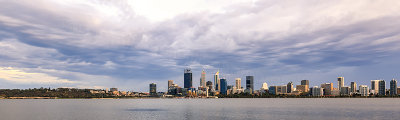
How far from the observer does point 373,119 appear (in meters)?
96.3

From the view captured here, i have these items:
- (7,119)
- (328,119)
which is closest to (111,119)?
(7,119)

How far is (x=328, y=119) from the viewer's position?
95.9 metres

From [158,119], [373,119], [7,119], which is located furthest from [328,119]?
[7,119]

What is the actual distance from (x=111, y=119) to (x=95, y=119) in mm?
4652

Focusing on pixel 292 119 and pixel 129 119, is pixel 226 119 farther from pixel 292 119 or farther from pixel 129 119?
pixel 129 119

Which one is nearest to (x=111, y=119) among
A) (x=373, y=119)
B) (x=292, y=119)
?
(x=292, y=119)

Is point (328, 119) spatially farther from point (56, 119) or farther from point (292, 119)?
point (56, 119)

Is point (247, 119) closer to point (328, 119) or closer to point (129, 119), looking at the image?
point (328, 119)

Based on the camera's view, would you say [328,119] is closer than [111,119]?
Yes

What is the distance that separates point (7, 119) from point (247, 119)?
72670 mm

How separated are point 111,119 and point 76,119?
1019 cm

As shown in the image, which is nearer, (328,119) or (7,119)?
(328,119)

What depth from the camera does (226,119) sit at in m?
99.9

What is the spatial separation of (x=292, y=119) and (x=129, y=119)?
1903 inches
